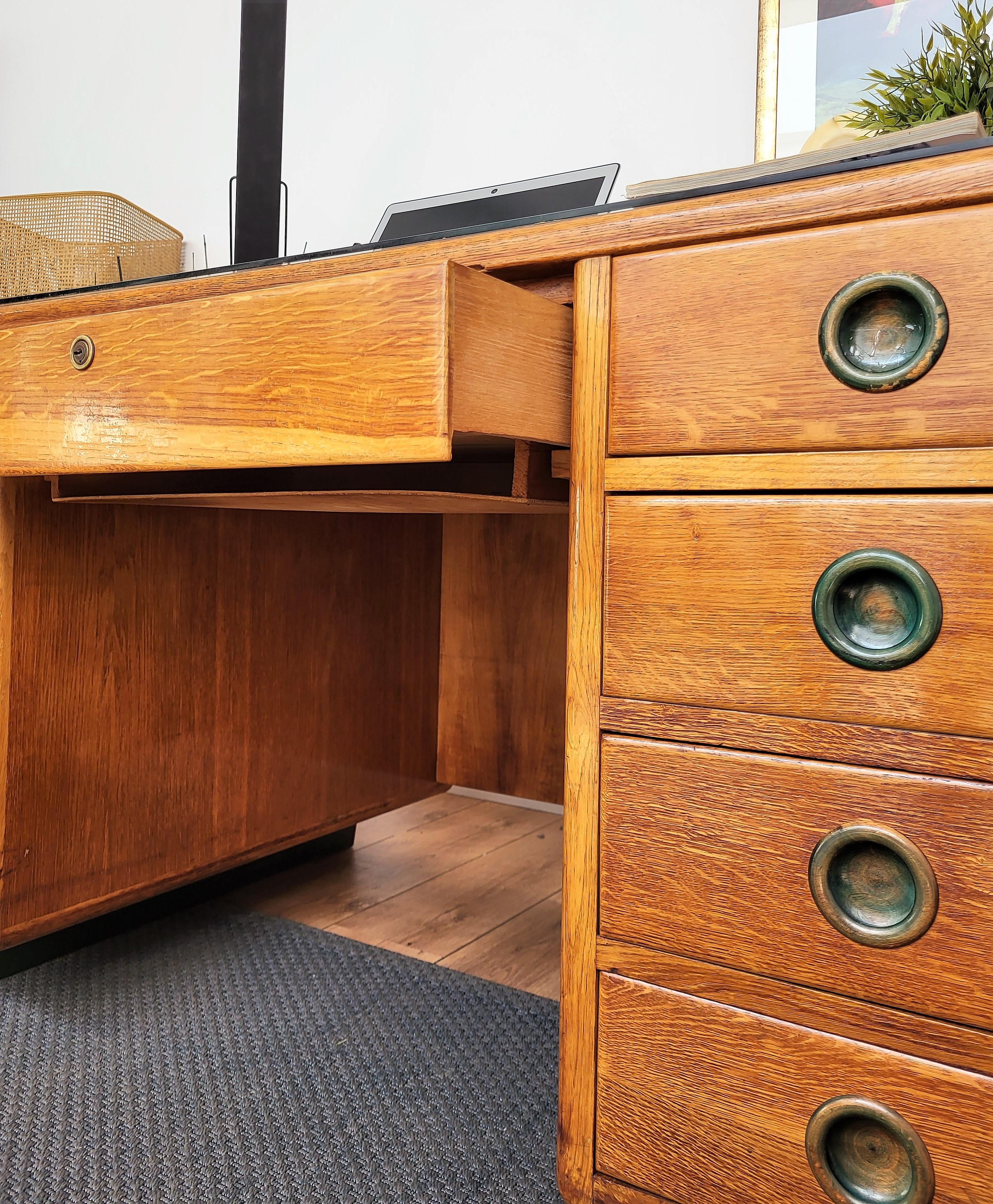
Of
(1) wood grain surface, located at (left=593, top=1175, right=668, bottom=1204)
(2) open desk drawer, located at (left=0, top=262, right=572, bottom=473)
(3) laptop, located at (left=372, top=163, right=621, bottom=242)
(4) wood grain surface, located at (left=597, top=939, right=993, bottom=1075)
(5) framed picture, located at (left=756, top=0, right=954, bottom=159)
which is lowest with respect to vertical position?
(1) wood grain surface, located at (left=593, top=1175, right=668, bottom=1204)

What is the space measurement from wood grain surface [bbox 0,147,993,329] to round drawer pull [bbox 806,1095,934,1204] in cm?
49

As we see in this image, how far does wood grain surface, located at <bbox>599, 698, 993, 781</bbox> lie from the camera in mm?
494

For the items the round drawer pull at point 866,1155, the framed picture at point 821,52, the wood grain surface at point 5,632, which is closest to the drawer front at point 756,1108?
the round drawer pull at point 866,1155

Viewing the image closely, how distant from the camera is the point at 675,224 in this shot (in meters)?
0.57

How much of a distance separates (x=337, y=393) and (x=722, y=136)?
1153 mm

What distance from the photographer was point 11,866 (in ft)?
2.92

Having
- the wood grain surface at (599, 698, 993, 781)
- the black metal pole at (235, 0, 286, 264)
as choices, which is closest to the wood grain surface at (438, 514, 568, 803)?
the black metal pole at (235, 0, 286, 264)

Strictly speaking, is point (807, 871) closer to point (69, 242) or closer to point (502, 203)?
point (502, 203)

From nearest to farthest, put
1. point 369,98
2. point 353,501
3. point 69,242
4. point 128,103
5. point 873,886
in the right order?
1. point 873,886
2. point 353,501
3. point 69,242
4. point 369,98
5. point 128,103

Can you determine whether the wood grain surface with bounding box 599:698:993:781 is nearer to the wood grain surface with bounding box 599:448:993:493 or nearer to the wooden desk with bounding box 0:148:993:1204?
the wooden desk with bounding box 0:148:993:1204

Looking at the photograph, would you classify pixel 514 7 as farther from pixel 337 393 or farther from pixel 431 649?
pixel 337 393

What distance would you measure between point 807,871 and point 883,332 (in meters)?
0.31

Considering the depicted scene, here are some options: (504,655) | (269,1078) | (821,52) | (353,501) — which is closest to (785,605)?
(353,501)

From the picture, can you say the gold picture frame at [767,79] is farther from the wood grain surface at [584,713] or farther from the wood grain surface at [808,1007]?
the wood grain surface at [808,1007]
